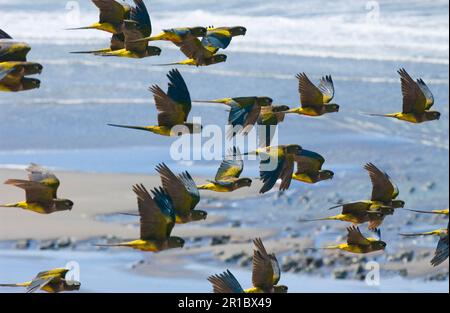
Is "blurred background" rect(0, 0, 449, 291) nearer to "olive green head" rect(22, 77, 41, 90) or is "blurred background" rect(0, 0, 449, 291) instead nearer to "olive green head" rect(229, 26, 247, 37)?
"olive green head" rect(229, 26, 247, 37)

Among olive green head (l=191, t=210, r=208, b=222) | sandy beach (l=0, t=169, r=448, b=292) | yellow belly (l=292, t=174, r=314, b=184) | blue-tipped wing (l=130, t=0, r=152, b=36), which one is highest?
blue-tipped wing (l=130, t=0, r=152, b=36)

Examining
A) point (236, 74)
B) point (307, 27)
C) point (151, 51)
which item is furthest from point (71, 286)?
point (307, 27)

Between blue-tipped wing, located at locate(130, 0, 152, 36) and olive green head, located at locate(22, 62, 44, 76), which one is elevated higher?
blue-tipped wing, located at locate(130, 0, 152, 36)

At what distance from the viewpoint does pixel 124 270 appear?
41.4 ft

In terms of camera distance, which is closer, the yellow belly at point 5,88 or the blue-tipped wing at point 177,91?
the yellow belly at point 5,88

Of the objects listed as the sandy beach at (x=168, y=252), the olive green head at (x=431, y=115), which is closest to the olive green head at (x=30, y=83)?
the olive green head at (x=431, y=115)

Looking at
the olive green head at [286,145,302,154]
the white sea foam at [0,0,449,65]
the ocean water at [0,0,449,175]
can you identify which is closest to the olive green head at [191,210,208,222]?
the olive green head at [286,145,302,154]

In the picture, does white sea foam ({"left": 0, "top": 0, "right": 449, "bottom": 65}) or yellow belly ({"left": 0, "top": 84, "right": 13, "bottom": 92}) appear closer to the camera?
yellow belly ({"left": 0, "top": 84, "right": 13, "bottom": 92})

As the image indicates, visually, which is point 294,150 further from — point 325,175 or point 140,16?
point 140,16

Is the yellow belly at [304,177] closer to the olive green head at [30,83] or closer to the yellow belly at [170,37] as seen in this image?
the yellow belly at [170,37]

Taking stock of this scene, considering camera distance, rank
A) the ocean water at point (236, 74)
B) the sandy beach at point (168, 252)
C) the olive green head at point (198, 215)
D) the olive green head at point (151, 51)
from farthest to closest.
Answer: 1. the ocean water at point (236, 74)
2. the sandy beach at point (168, 252)
3. the olive green head at point (151, 51)
4. the olive green head at point (198, 215)

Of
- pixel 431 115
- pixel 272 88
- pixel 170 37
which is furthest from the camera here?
pixel 272 88
